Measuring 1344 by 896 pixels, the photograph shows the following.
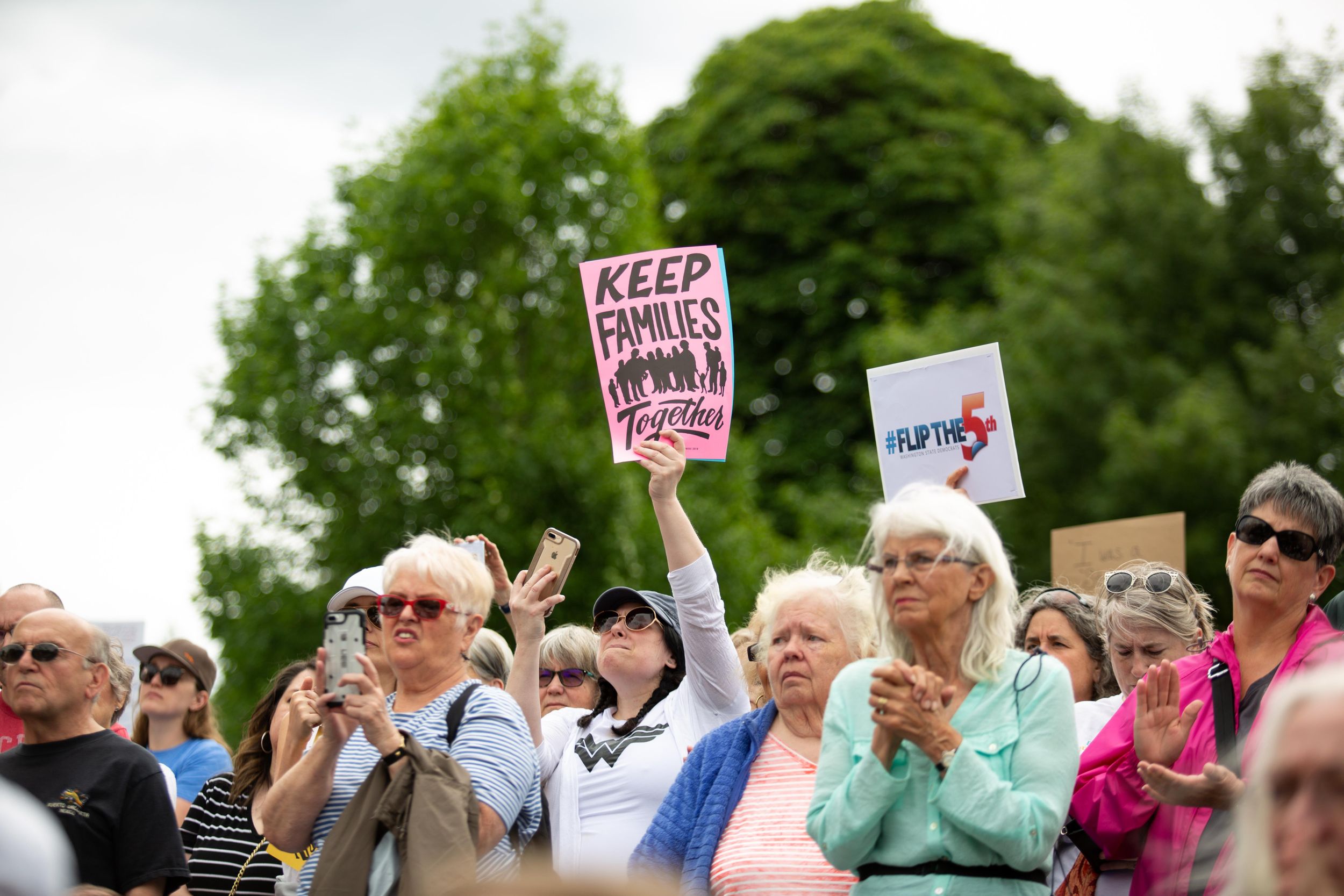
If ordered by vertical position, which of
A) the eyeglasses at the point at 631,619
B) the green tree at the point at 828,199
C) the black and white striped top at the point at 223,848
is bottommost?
the black and white striped top at the point at 223,848

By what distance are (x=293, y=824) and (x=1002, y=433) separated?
2748mm

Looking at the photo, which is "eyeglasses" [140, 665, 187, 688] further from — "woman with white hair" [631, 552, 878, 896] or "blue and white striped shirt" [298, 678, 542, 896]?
"woman with white hair" [631, 552, 878, 896]

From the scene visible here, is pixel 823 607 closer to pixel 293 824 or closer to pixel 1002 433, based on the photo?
pixel 1002 433

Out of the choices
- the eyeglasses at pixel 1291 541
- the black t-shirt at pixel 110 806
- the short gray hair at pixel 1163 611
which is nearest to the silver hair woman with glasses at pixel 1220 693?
the eyeglasses at pixel 1291 541

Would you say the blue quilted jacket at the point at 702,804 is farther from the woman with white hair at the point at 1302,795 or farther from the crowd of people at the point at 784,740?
the woman with white hair at the point at 1302,795

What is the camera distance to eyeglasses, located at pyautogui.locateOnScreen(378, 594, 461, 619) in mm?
3951

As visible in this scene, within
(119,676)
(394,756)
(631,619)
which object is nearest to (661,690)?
(631,619)

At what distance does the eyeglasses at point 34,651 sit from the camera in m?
4.36

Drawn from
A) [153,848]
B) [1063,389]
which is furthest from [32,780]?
[1063,389]

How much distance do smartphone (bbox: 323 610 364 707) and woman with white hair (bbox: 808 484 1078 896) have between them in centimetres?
127

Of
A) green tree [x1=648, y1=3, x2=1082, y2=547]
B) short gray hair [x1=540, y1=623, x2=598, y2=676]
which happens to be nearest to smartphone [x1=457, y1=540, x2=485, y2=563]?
short gray hair [x1=540, y1=623, x2=598, y2=676]

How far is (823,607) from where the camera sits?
4145 millimetres

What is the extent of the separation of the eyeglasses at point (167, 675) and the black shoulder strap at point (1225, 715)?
4875 millimetres

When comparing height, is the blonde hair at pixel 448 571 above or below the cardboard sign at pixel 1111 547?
above
